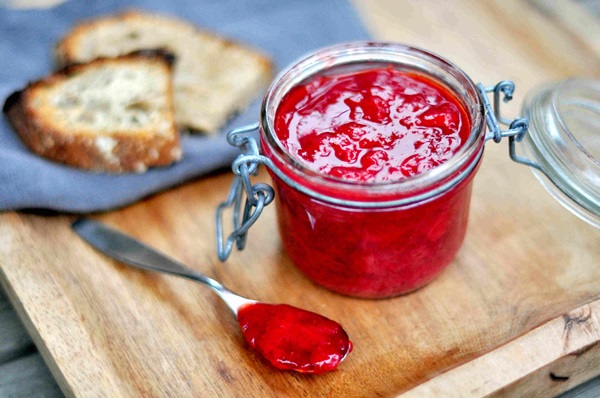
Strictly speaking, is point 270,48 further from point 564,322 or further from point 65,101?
point 564,322

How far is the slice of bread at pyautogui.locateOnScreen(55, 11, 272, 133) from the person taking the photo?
9.03ft

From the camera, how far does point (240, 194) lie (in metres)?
2.28

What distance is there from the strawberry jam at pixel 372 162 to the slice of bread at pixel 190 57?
0.64 metres

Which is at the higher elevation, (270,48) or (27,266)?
(270,48)

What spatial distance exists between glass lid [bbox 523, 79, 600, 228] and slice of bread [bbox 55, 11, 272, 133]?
44.1 inches

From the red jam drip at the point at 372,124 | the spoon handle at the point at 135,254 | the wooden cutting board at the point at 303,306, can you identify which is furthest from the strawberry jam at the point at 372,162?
the spoon handle at the point at 135,254

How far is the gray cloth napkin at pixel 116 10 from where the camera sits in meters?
2.39

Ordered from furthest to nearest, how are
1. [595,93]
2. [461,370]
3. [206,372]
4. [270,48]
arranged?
[270,48], [595,93], [206,372], [461,370]

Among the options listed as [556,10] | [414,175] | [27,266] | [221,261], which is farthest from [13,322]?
[556,10]

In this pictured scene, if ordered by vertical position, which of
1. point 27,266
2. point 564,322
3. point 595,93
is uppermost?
point 595,93

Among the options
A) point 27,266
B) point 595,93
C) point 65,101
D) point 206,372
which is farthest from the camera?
point 65,101

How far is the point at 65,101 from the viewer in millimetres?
2631

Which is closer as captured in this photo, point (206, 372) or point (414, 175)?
point (414, 175)

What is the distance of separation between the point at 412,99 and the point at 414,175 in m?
0.33
